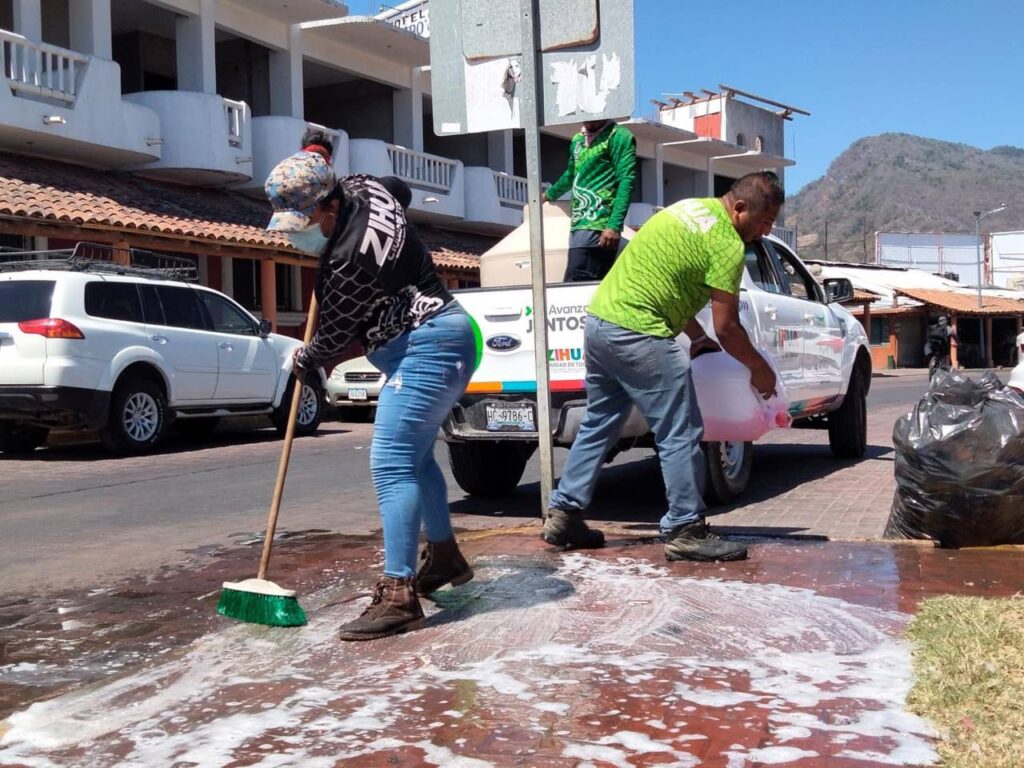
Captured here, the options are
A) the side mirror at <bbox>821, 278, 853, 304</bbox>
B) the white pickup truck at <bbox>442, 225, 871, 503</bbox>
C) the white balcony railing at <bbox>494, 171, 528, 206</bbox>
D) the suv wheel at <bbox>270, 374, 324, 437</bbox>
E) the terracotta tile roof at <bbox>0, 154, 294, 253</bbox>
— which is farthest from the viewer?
the white balcony railing at <bbox>494, 171, 528, 206</bbox>

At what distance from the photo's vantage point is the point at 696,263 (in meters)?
4.97

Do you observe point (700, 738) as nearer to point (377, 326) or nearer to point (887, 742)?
point (887, 742)

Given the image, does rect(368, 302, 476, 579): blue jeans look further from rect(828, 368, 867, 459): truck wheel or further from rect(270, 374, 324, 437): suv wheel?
rect(270, 374, 324, 437): suv wheel

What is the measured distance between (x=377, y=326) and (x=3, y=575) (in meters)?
2.67

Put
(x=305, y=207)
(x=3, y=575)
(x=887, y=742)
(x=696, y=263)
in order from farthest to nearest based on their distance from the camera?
(x=3, y=575), (x=696, y=263), (x=305, y=207), (x=887, y=742)

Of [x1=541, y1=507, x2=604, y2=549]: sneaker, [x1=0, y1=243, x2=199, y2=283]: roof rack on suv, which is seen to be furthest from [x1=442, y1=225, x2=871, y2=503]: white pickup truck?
[x1=0, y1=243, x2=199, y2=283]: roof rack on suv

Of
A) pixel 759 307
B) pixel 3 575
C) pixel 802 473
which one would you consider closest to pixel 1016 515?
pixel 759 307

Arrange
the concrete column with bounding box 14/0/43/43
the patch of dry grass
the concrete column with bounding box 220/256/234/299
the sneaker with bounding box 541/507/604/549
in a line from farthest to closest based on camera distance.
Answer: the concrete column with bounding box 220/256/234/299
the concrete column with bounding box 14/0/43/43
the sneaker with bounding box 541/507/604/549
the patch of dry grass

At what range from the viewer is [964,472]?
16.9ft

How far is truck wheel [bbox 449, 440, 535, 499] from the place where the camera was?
7727 millimetres

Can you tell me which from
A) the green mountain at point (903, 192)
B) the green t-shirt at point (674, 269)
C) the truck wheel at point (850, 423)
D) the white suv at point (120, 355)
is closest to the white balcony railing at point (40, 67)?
the white suv at point (120, 355)

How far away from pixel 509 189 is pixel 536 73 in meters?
23.3

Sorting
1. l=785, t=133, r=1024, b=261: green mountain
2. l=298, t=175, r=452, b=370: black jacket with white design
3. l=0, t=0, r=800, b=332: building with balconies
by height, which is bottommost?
l=298, t=175, r=452, b=370: black jacket with white design

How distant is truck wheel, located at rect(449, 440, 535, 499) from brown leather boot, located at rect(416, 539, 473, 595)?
3137 mm
